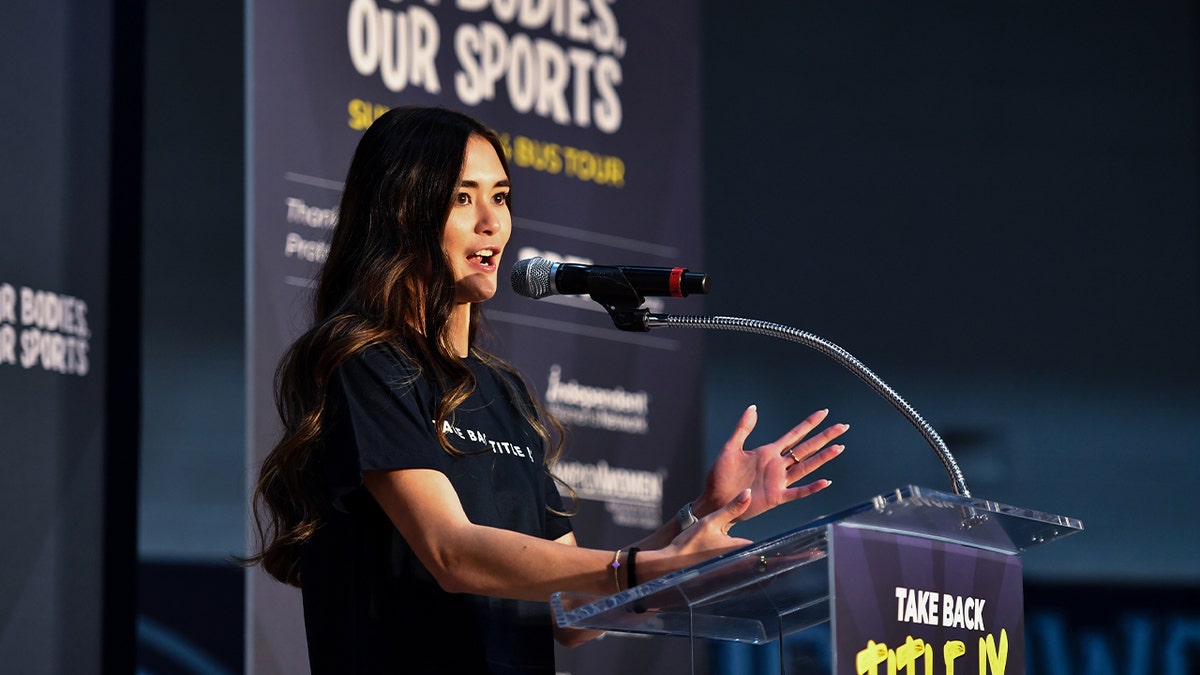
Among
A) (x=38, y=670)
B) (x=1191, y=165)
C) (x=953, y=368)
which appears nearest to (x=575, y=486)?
(x=38, y=670)

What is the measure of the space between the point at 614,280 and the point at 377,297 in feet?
1.04

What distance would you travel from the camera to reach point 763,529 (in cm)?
459

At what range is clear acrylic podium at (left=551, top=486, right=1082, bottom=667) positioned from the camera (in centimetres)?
138

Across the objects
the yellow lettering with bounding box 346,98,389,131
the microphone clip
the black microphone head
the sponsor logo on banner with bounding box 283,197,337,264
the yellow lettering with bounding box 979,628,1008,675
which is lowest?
the yellow lettering with bounding box 979,628,1008,675

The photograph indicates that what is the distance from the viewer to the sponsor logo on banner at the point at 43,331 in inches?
109

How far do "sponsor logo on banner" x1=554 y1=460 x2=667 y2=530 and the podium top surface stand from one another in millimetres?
1880

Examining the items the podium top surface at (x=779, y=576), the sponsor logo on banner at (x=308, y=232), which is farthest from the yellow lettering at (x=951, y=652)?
the sponsor logo on banner at (x=308, y=232)

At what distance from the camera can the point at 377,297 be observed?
71.5 inches

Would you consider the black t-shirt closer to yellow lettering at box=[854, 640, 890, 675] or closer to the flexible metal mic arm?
the flexible metal mic arm

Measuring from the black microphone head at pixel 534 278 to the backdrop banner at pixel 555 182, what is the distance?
39.3 inches

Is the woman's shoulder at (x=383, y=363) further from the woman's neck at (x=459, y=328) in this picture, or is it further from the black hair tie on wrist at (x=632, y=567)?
the black hair tie on wrist at (x=632, y=567)

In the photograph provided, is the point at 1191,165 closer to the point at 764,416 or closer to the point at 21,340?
the point at 764,416

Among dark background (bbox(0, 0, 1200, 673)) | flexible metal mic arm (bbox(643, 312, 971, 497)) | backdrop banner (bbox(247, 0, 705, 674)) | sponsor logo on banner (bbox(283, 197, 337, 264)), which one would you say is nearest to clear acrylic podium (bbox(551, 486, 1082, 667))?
flexible metal mic arm (bbox(643, 312, 971, 497))

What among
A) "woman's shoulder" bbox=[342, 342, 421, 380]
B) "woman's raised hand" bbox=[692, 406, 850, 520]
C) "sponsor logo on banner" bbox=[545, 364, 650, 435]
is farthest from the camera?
"sponsor logo on banner" bbox=[545, 364, 650, 435]
